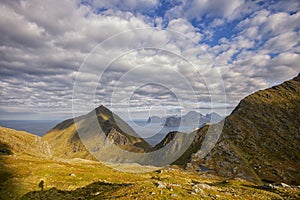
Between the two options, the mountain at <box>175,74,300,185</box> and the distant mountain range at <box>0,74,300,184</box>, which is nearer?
the distant mountain range at <box>0,74,300,184</box>

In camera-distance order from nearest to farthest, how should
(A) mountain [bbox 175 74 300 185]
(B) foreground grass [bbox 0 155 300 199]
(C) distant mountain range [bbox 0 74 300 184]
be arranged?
(B) foreground grass [bbox 0 155 300 199] → (C) distant mountain range [bbox 0 74 300 184] → (A) mountain [bbox 175 74 300 185]

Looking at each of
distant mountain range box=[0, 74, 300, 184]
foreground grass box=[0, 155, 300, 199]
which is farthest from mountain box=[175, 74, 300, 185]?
foreground grass box=[0, 155, 300, 199]

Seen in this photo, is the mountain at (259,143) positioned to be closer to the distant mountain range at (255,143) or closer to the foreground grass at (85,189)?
the distant mountain range at (255,143)

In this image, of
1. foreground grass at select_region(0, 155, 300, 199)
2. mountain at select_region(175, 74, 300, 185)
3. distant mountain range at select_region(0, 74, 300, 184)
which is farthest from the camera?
mountain at select_region(175, 74, 300, 185)

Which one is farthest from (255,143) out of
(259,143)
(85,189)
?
(85,189)

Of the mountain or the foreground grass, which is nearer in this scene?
the foreground grass

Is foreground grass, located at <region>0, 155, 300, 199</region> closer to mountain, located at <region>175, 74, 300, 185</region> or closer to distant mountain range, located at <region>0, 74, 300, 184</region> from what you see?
distant mountain range, located at <region>0, 74, 300, 184</region>

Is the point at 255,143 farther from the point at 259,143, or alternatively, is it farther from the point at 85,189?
the point at 85,189

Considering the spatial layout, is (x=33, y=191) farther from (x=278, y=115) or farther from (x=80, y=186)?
(x=278, y=115)
